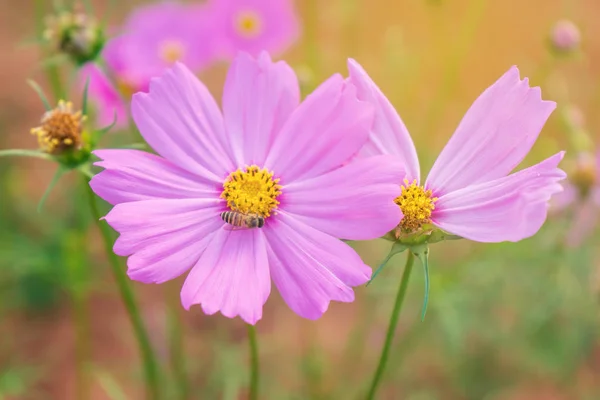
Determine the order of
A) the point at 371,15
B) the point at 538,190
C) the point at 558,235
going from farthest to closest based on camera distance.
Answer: the point at 371,15 → the point at 558,235 → the point at 538,190

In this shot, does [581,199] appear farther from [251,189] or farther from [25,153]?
[25,153]

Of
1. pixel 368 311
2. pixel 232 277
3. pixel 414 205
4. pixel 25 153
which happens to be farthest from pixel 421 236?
pixel 368 311

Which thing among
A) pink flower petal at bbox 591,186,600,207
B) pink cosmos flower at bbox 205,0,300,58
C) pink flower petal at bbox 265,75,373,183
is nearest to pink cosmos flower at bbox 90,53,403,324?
pink flower petal at bbox 265,75,373,183

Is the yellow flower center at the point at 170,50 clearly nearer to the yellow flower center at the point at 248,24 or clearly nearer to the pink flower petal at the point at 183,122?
the yellow flower center at the point at 248,24

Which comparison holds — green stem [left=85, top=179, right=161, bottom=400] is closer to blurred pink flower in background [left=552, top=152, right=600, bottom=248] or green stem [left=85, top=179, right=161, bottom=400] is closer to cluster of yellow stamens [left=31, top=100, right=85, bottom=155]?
cluster of yellow stamens [left=31, top=100, right=85, bottom=155]

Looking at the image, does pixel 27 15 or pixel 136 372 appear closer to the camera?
pixel 136 372

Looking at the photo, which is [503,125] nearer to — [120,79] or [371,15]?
[120,79]

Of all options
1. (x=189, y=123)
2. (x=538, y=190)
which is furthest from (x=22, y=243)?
(x=538, y=190)
